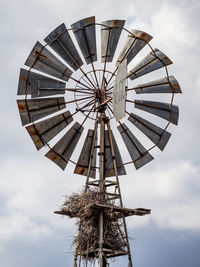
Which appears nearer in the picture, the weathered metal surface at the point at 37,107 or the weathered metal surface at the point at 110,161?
the weathered metal surface at the point at 37,107

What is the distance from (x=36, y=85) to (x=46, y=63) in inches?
37.4

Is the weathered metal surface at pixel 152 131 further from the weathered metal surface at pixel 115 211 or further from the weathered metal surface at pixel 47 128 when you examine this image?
the weathered metal surface at pixel 115 211

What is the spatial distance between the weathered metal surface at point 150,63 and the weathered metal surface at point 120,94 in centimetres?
225

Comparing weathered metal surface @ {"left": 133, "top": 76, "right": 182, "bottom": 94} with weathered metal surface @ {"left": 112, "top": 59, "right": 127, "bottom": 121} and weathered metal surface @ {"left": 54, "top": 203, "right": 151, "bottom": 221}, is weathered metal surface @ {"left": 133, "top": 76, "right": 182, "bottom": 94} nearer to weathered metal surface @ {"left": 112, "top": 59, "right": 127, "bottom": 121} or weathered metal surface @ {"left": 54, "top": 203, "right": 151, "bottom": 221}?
weathered metal surface @ {"left": 112, "top": 59, "right": 127, "bottom": 121}

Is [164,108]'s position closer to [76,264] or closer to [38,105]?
[38,105]

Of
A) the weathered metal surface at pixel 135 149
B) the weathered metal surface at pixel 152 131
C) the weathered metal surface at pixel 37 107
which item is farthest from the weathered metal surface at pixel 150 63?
the weathered metal surface at pixel 37 107

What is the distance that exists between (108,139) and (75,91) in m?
2.44

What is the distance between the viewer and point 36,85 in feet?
44.5

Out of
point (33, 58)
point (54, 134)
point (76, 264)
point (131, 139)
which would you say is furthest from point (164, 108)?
point (76, 264)

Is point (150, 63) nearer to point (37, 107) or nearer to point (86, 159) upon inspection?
point (86, 159)

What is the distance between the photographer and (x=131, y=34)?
45.1 feet

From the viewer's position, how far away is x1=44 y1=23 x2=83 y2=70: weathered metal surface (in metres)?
13.6

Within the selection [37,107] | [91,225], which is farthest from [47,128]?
[91,225]

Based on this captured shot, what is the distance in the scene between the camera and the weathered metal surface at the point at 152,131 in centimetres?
1447
